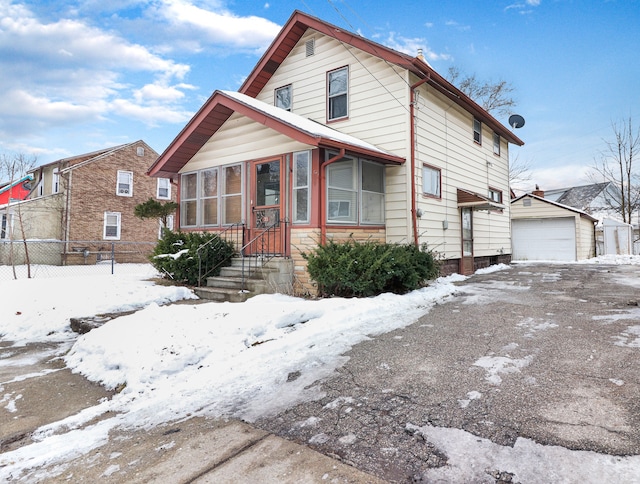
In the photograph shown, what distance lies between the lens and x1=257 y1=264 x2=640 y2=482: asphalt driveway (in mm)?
2080

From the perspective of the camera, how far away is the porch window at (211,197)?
9.70 meters

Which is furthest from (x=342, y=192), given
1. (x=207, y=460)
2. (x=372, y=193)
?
(x=207, y=460)

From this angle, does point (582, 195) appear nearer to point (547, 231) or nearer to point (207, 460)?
point (547, 231)

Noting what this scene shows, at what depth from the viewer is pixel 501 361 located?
142 inches

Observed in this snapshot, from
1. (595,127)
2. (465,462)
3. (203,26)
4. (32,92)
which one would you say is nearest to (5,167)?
(32,92)

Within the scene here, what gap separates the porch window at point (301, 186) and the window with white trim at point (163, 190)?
1825 cm

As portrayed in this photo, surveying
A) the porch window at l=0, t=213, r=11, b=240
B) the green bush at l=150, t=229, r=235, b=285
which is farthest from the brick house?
the green bush at l=150, t=229, r=235, b=285

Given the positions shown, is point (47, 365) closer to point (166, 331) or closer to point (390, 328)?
point (166, 331)

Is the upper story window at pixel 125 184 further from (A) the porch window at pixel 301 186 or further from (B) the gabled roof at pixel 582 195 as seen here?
(B) the gabled roof at pixel 582 195

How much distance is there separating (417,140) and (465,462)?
8.90 meters

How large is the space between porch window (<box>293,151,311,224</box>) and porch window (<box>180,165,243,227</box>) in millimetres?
1852

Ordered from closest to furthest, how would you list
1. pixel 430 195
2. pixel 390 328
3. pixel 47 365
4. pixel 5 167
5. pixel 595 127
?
pixel 47 365 → pixel 390 328 → pixel 430 195 → pixel 595 127 → pixel 5 167

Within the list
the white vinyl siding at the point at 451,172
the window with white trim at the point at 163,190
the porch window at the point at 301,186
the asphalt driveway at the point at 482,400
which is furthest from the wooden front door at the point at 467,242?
the window with white trim at the point at 163,190

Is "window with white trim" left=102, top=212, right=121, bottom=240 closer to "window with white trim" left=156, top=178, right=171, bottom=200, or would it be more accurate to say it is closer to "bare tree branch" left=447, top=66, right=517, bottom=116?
"window with white trim" left=156, top=178, right=171, bottom=200
